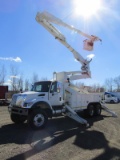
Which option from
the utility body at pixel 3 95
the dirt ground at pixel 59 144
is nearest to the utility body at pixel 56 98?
the dirt ground at pixel 59 144

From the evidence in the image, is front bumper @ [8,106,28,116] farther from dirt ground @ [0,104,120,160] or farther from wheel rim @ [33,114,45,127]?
dirt ground @ [0,104,120,160]

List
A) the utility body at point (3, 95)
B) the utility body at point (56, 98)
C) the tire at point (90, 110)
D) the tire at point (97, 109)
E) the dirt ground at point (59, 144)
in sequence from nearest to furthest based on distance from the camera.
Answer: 1. the dirt ground at point (59, 144)
2. the utility body at point (56, 98)
3. the tire at point (90, 110)
4. the tire at point (97, 109)
5. the utility body at point (3, 95)

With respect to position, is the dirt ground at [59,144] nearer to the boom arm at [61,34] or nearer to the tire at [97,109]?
the tire at [97,109]

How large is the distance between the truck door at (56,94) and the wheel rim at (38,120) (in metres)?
1.49

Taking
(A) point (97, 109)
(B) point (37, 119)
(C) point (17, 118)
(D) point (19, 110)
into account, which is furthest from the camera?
(A) point (97, 109)

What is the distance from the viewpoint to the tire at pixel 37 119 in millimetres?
11190

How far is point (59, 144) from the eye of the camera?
8.58 meters

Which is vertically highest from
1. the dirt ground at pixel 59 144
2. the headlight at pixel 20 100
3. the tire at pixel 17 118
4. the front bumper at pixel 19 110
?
the headlight at pixel 20 100

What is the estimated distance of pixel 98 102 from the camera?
17.1 metres

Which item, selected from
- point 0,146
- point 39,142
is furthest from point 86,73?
point 0,146

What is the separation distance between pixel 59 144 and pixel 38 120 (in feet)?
10.1

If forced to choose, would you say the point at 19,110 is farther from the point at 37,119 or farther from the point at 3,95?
the point at 3,95

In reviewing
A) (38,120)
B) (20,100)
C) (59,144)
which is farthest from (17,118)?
(59,144)

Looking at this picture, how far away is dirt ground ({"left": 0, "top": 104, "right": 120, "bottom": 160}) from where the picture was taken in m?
7.26
